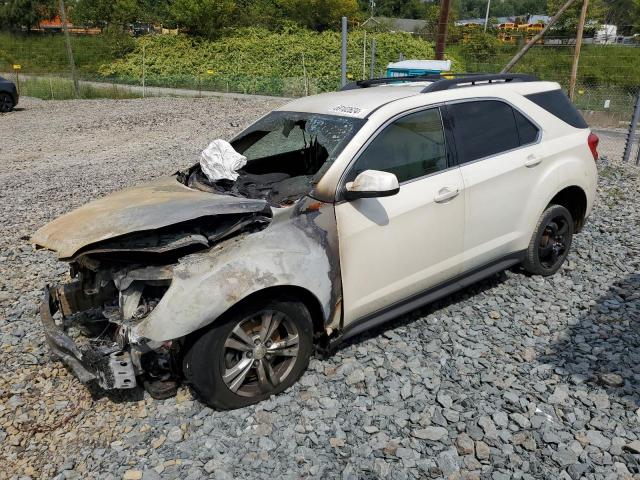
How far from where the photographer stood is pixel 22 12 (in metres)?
45.9

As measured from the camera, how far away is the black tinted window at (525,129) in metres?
4.37

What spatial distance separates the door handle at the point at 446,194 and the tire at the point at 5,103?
61.8 feet

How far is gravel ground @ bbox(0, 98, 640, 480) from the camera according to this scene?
2883 mm

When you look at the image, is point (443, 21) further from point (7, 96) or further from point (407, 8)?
point (407, 8)

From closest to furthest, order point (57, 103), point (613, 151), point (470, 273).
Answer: point (470, 273)
point (613, 151)
point (57, 103)

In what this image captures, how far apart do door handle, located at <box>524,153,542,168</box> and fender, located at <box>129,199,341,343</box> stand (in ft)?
6.24

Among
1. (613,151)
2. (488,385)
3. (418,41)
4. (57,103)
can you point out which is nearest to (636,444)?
(488,385)

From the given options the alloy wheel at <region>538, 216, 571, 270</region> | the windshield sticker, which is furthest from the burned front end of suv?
the alloy wheel at <region>538, 216, 571, 270</region>

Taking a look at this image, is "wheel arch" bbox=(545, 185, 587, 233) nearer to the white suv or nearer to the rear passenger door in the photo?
the white suv

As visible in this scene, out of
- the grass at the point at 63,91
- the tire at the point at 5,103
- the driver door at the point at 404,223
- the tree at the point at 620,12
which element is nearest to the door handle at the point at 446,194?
the driver door at the point at 404,223

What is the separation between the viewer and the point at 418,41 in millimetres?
33812

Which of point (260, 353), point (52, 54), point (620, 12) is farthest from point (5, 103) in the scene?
point (620, 12)

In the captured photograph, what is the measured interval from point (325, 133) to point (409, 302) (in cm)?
134

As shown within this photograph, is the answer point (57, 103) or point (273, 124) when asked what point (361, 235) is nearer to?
point (273, 124)
